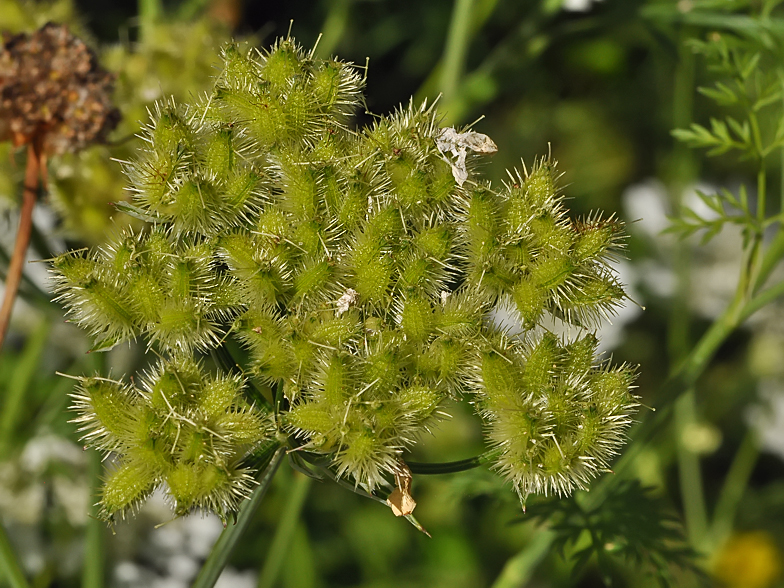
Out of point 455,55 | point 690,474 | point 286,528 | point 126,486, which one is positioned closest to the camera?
point 126,486

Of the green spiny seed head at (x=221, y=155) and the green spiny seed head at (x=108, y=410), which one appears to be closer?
the green spiny seed head at (x=108, y=410)

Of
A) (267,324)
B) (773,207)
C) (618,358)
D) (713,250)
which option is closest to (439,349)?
(267,324)

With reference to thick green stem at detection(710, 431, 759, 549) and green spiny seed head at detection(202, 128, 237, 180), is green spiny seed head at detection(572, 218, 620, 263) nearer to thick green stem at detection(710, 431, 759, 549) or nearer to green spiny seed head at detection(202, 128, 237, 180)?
green spiny seed head at detection(202, 128, 237, 180)

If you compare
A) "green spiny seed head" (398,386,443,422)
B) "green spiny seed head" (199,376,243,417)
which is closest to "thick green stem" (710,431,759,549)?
"green spiny seed head" (398,386,443,422)

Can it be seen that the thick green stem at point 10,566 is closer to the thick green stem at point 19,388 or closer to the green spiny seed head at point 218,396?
the green spiny seed head at point 218,396

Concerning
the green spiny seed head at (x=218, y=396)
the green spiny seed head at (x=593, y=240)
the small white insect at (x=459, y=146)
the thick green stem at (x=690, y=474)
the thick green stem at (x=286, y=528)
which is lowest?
the thick green stem at (x=690, y=474)

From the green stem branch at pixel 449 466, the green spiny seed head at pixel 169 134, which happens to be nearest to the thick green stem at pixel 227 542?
the green stem branch at pixel 449 466

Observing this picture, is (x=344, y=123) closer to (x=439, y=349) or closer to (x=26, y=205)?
(x=439, y=349)

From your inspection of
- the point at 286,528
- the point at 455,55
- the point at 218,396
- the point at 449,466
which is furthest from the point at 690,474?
the point at 218,396

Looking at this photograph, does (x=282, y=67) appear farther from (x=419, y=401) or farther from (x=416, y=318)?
(x=419, y=401)
